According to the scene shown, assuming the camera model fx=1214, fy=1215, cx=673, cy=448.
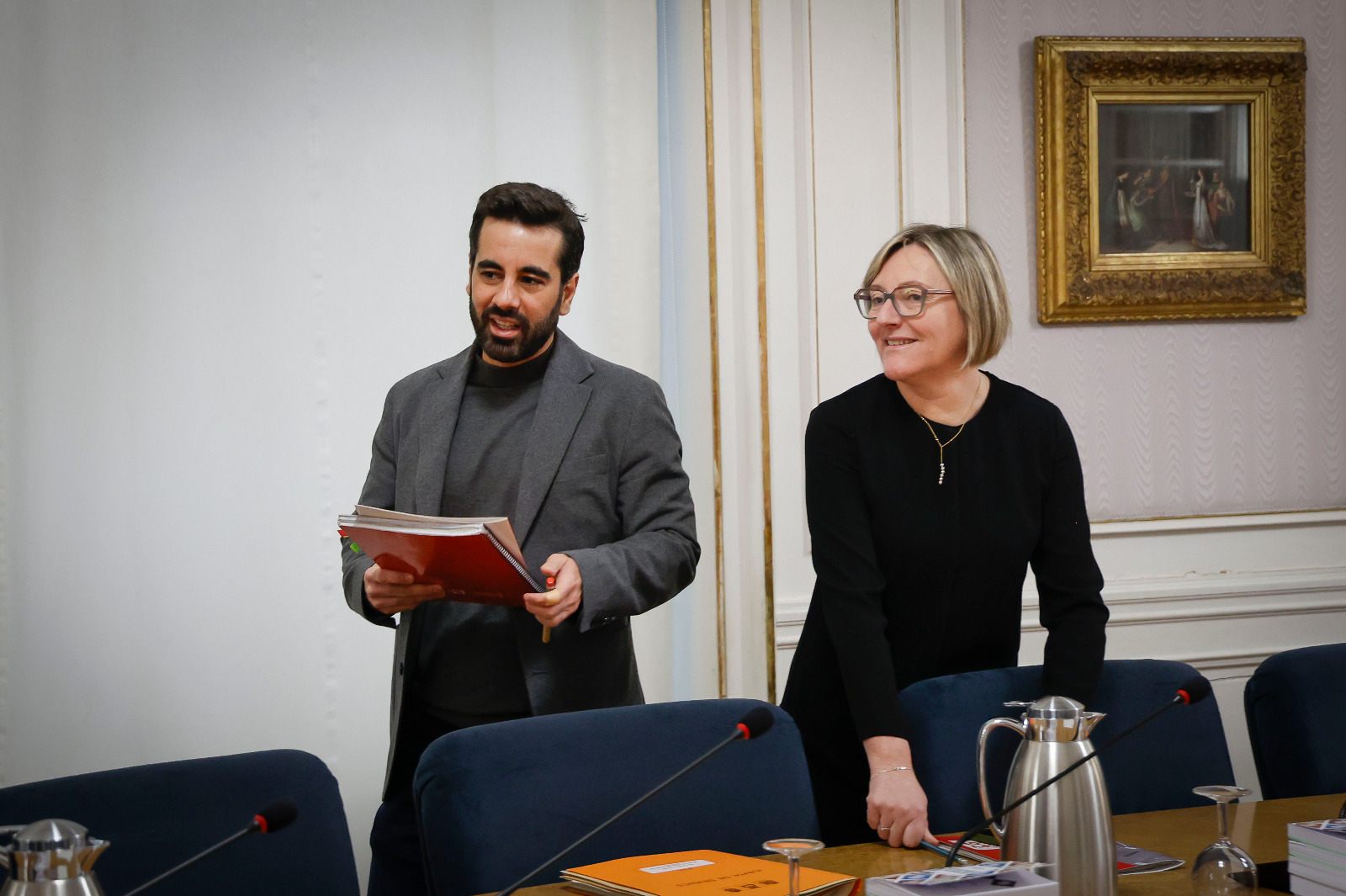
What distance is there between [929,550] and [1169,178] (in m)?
1.92

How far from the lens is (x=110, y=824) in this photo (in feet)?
4.39

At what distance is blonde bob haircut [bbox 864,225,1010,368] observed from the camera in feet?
6.08

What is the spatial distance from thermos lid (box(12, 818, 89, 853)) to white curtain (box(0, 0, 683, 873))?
2113mm

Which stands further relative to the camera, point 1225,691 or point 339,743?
point 1225,691

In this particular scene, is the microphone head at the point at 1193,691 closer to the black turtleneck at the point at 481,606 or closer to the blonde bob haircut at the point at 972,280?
the blonde bob haircut at the point at 972,280

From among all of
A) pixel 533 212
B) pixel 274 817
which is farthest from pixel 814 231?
pixel 274 817

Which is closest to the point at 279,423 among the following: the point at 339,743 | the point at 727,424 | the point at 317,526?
the point at 317,526

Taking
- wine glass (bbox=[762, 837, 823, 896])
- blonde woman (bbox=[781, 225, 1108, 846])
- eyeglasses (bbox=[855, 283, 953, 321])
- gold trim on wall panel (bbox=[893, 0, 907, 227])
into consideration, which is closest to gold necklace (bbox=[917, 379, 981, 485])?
blonde woman (bbox=[781, 225, 1108, 846])

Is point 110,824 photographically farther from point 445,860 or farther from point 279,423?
point 279,423

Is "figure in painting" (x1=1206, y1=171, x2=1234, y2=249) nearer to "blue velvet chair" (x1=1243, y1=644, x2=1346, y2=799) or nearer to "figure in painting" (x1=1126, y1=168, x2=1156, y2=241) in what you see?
"figure in painting" (x1=1126, y1=168, x2=1156, y2=241)

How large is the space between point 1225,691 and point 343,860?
2.71 m

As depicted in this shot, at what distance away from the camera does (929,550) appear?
186 cm

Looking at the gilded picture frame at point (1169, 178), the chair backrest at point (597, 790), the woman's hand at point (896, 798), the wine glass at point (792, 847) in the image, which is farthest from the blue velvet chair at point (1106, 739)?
the gilded picture frame at point (1169, 178)

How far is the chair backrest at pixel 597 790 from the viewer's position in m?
1.45
